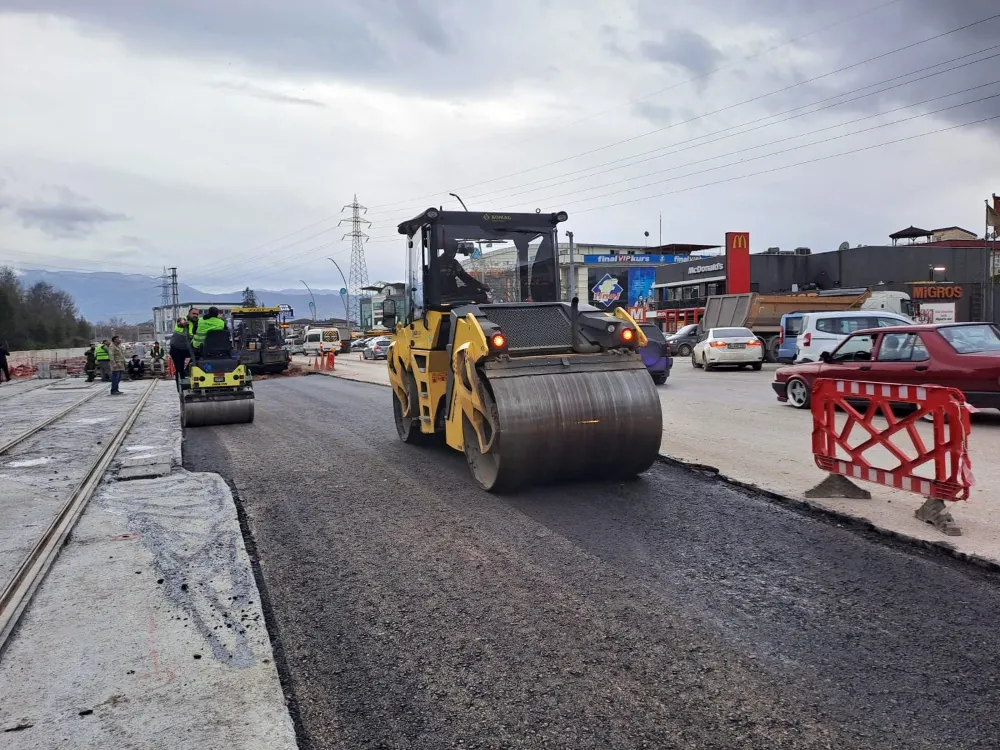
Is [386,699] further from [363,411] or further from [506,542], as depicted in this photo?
[363,411]

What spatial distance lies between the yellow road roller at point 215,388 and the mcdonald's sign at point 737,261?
3786cm

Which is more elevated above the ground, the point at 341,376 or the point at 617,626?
the point at 341,376

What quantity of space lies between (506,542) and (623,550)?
0.83 meters

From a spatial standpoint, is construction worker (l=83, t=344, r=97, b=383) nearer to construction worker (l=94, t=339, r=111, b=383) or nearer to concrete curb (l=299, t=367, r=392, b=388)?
construction worker (l=94, t=339, r=111, b=383)

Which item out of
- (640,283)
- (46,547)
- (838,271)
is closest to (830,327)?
(46,547)

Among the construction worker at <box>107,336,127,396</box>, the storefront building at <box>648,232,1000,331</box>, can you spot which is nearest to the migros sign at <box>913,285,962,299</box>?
the storefront building at <box>648,232,1000,331</box>

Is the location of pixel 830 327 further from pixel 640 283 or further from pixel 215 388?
pixel 640 283

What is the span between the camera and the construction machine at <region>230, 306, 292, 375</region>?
3030 cm

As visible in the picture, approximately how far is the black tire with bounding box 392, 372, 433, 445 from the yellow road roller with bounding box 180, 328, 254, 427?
378 centimetres

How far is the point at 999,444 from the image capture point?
29.1 feet

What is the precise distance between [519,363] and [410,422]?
3350 millimetres

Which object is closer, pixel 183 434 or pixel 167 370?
pixel 183 434

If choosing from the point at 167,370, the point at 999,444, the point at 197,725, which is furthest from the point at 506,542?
the point at 167,370

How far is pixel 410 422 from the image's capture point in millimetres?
9945
